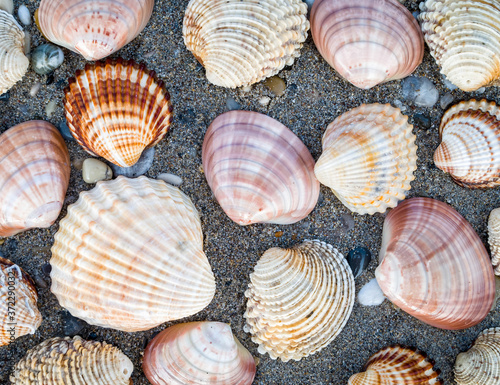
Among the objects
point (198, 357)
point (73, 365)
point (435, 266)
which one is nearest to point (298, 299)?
point (198, 357)

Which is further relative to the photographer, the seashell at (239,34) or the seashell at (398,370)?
the seashell at (398,370)

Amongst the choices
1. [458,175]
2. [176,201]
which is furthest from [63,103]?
[458,175]

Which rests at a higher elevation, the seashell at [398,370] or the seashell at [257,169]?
the seashell at [257,169]

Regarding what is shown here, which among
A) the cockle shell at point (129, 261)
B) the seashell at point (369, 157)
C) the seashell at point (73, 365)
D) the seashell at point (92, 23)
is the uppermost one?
the seashell at point (92, 23)

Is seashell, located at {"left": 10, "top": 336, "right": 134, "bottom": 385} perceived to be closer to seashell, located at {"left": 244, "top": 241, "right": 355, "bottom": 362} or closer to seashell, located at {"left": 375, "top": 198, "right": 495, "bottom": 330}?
seashell, located at {"left": 244, "top": 241, "right": 355, "bottom": 362}

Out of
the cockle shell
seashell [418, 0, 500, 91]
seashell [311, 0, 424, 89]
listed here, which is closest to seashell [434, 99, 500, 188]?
seashell [418, 0, 500, 91]

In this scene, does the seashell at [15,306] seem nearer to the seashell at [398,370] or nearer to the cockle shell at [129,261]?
the cockle shell at [129,261]

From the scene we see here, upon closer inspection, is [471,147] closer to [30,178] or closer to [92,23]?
[92,23]

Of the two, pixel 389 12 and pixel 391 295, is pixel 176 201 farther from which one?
pixel 389 12

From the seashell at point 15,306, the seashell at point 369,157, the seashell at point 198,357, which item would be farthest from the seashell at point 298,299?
the seashell at point 15,306
